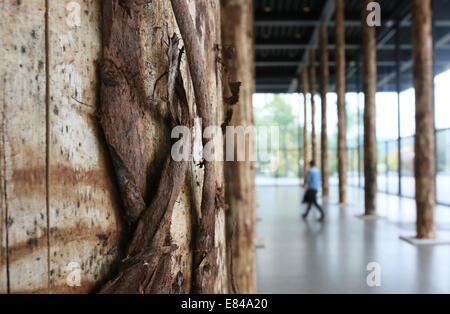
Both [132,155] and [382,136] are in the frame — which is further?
[382,136]

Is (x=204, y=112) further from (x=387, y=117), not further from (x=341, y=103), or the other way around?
(x=387, y=117)

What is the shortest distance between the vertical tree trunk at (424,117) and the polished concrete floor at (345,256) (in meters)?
0.61

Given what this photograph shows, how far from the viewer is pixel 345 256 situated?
551 centimetres

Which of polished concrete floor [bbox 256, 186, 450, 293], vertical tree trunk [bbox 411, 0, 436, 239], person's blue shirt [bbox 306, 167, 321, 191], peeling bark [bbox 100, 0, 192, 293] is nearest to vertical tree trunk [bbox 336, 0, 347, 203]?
polished concrete floor [bbox 256, 186, 450, 293]

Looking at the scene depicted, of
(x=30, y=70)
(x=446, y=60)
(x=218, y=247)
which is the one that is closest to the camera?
(x=30, y=70)

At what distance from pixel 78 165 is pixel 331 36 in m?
19.0

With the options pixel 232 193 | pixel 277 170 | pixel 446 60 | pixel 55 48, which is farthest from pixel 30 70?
pixel 277 170

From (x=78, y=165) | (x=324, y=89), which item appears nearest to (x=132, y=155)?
(x=78, y=165)

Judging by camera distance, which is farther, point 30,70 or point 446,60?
point 446,60

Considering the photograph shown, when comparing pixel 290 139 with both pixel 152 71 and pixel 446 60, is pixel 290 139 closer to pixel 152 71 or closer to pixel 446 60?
pixel 446 60

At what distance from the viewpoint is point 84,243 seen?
1.82 ft

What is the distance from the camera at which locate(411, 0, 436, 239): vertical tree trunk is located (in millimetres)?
6461

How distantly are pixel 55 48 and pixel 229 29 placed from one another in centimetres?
215

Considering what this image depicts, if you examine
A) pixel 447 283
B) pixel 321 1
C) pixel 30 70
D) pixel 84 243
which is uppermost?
pixel 321 1
